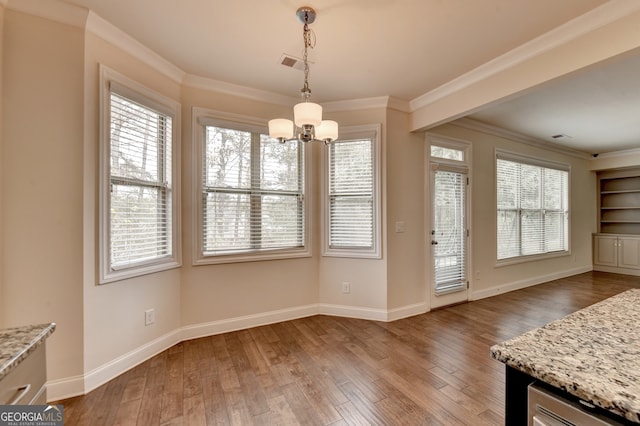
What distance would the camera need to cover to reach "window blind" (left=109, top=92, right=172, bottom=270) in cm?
224

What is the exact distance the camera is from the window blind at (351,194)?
3.46m

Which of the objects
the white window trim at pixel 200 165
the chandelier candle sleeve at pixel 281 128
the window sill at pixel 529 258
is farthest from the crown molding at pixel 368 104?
the window sill at pixel 529 258

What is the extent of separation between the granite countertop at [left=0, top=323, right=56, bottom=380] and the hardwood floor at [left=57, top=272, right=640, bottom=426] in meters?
1.07

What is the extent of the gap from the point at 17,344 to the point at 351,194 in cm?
299

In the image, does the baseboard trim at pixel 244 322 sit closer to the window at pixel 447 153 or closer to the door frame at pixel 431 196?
the door frame at pixel 431 196

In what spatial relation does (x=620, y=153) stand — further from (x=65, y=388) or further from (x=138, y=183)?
(x=65, y=388)

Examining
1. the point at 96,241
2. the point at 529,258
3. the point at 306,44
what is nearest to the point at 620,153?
the point at 529,258

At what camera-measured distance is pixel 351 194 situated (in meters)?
3.49

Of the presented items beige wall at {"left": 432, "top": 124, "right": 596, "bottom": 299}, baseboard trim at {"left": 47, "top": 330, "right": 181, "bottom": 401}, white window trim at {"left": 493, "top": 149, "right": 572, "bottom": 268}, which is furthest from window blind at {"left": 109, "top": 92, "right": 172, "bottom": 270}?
white window trim at {"left": 493, "top": 149, "right": 572, "bottom": 268}

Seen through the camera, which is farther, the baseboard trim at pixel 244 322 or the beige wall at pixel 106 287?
the baseboard trim at pixel 244 322

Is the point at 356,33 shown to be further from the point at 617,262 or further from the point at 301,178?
the point at 617,262

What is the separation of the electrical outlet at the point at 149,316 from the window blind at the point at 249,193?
0.71 metres

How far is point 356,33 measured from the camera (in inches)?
85.7

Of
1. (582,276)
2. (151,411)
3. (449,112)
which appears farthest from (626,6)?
(582,276)
